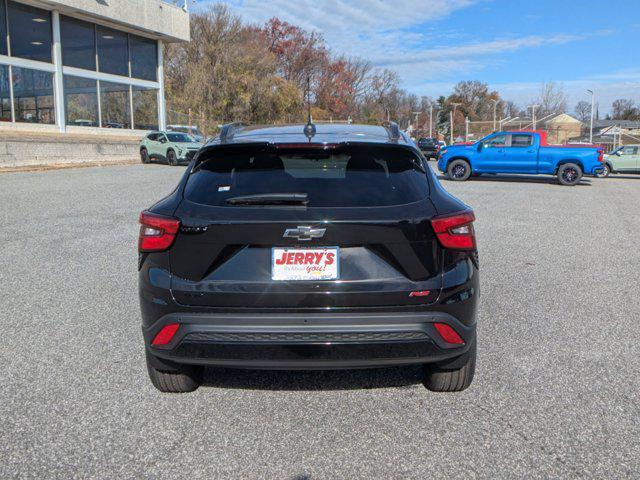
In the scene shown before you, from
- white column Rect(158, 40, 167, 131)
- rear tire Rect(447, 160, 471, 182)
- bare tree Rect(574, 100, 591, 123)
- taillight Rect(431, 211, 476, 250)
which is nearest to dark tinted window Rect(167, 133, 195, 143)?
white column Rect(158, 40, 167, 131)

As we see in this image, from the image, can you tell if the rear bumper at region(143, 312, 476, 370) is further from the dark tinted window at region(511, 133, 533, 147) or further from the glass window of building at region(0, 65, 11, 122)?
the glass window of building at region(0, 65, 11, 122)

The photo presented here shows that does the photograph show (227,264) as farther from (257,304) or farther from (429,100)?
(429,100)

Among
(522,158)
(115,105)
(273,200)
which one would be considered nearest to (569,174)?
(522,158)

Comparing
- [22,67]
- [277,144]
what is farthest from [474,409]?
[22,67]

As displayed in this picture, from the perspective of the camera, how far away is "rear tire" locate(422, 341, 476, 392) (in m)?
3.40

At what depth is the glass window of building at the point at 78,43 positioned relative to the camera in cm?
2788

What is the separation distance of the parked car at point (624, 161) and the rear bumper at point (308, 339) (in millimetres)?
26324

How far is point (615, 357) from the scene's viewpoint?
4164 millimetres

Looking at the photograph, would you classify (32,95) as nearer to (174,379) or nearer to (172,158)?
(172,158)

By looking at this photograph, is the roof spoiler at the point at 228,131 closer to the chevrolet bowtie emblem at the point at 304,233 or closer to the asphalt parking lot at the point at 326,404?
the chevrolet bowtie emblem at the point at 304,233

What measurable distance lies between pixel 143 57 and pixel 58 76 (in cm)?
711

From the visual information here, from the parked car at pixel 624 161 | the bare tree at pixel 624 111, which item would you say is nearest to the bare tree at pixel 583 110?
the bare tree at pixel 624 111

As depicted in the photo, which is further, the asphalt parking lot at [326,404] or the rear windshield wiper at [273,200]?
the rear windshield wiper at [273,200]

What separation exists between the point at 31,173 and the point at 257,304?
2082cm
